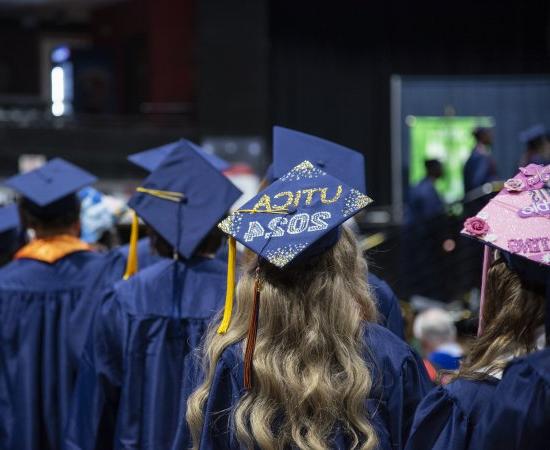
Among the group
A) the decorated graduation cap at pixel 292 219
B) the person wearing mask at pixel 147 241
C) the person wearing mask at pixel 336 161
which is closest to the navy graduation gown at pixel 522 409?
the decorated graduation cap at pixel 292 219

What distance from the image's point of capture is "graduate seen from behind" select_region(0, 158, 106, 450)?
4285 millimetres

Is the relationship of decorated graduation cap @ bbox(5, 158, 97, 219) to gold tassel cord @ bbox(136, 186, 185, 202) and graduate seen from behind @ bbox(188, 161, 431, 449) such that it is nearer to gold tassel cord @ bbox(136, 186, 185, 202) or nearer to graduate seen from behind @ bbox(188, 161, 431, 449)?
gold tassel cord @ bbox(136, 186, 185, 202)

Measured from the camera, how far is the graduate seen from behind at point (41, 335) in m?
4.29

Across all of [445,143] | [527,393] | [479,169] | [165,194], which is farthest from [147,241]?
[445,143]

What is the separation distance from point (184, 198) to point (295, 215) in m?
1.32

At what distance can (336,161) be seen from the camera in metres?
3.35

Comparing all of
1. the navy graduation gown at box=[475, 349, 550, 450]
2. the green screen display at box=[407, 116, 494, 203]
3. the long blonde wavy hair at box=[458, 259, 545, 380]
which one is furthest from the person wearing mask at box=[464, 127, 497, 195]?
the navy graduation gown at box=[475, 349, 550, 450]

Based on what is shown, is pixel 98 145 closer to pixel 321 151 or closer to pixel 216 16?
pixel 216 16

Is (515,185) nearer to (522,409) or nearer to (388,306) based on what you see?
(522,409)

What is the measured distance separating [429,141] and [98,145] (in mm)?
5137

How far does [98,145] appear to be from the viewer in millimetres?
15242

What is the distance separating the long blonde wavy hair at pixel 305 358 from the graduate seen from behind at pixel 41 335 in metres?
1.91

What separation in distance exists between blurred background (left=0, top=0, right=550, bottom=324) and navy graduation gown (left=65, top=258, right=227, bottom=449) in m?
10.8

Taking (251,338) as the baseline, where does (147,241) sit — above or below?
below
